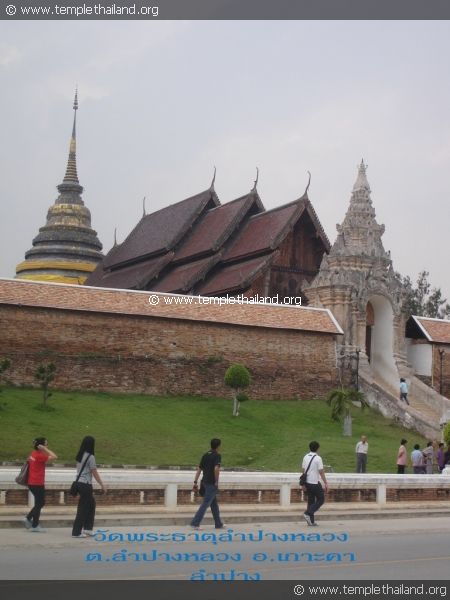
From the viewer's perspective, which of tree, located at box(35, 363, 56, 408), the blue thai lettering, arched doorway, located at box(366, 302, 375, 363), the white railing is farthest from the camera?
arched doorway, located at box(366, 302, 375, 363)

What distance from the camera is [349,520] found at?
572 inches

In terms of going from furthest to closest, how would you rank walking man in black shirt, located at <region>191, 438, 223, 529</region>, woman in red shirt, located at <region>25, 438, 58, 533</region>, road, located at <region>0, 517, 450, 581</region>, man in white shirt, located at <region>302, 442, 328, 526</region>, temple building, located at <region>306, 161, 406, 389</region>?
temple building, located at <region>306, 161, 406, 389</region> < man in white shirt, located at <region>302, 442, 328, 526</region> < walking man in black shirt, located at <region>191, 438, 223, 529</region> < woman in red shirt, located at <region>25, 438, 58, 533</region> < road, located at <region>0, 517, 450, 581</region>

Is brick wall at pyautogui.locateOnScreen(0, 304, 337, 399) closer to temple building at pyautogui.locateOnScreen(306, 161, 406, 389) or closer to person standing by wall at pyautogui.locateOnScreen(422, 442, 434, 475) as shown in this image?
temple building at pyautogui.locateOnScreen(306, 161, 406, 389)

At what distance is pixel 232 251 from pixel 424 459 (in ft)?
54.2

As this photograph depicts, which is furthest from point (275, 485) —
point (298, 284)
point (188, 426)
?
point (298, 284)

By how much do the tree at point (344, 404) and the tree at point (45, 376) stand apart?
6.39m

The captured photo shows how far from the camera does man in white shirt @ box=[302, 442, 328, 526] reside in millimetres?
12773

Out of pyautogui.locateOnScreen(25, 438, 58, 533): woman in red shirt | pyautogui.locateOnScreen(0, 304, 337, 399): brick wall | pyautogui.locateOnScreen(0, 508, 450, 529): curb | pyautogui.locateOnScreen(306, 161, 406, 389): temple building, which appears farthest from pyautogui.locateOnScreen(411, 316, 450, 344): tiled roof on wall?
pyautogui.locateOnScreen(25, 438, 58, 533): woman in red shirt

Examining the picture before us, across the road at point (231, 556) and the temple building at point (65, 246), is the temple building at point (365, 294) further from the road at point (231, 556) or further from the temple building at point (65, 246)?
the temple building at point (65, 246)

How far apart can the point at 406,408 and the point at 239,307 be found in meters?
4.97

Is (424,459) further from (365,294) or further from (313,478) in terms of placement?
(365,294)

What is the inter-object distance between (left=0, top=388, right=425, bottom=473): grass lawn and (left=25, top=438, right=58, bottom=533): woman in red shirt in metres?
6.72

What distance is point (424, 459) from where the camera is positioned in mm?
19500

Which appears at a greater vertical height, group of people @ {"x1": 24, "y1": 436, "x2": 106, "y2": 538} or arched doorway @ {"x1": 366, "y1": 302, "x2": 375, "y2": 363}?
arched doorway @ {"x1": 366, "y1": 302, "x2": 375, "y2": 363}
